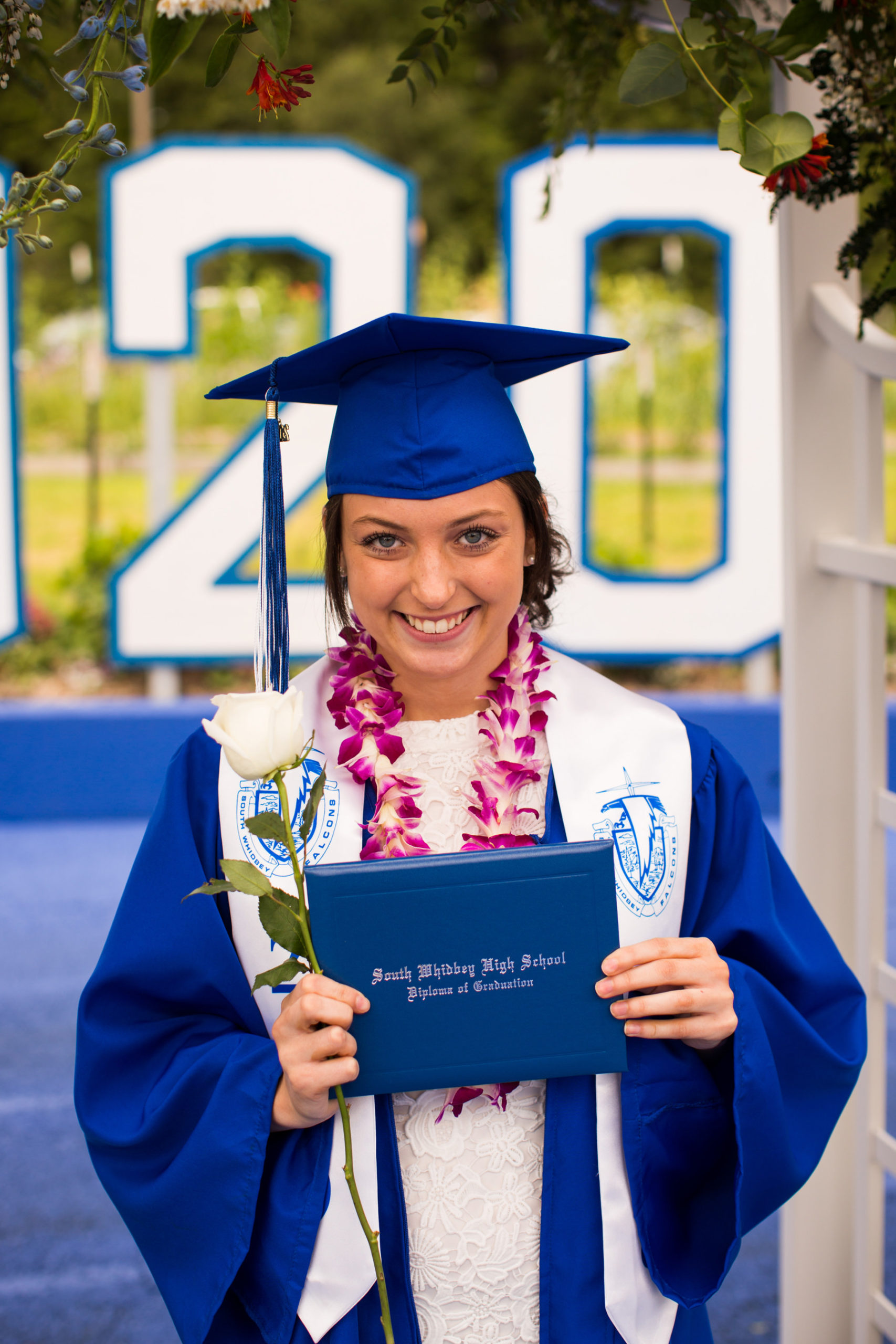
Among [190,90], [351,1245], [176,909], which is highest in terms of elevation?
[190,90]

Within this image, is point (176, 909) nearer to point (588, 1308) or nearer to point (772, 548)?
point (588, 1308)

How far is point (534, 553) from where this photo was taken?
184 centimetres

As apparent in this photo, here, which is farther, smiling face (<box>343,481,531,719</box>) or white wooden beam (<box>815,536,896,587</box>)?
white wooden beam (<box>815,536,896,587</box>)

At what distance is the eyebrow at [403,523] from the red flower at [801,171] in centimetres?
50

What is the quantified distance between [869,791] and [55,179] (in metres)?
1.81

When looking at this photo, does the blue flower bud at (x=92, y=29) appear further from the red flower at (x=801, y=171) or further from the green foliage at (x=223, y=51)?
the red flower at (x=801, y=171)

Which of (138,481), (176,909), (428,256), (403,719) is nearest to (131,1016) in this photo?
(176,909)

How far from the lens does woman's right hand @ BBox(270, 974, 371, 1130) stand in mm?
1417

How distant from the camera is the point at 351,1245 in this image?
156 centimetres

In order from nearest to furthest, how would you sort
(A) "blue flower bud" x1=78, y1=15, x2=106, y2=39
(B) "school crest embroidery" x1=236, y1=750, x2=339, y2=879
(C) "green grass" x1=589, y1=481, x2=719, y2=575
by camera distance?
(A) "blue flower bud" x1=78, y1=15, x2=106, y2=39 < (B) "school crest embroidery" x1=236, y1=750, x2=339, y2=879 < (C) "green grass" x1=589, y1=481, x2=719, y2=575

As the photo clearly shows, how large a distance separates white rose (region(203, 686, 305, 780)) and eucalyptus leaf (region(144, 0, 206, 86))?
1.99 ft

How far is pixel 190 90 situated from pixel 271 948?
17640mm

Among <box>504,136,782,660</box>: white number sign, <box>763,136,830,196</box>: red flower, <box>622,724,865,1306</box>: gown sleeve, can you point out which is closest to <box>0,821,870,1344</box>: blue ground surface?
<box>622,724,865,1306</box>: gown sleeve

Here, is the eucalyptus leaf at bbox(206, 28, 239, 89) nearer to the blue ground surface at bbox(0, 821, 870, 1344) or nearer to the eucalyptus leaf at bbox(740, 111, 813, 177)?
the eucalyptus leaf at bbox(740, 111, 813, 177)
